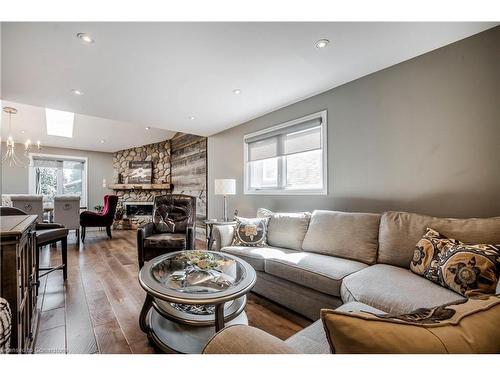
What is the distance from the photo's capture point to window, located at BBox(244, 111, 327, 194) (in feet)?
9.39

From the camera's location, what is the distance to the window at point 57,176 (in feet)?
19.1

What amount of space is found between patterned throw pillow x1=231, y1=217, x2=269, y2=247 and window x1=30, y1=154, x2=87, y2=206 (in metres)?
5.17

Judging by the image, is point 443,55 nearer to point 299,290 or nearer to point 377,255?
point 377,255

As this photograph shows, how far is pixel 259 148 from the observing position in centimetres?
365

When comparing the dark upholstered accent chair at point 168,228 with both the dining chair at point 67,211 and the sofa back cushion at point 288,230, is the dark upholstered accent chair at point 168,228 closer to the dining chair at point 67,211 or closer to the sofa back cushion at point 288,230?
the sofa back cushion at point 288,230

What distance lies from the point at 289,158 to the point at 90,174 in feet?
20.2

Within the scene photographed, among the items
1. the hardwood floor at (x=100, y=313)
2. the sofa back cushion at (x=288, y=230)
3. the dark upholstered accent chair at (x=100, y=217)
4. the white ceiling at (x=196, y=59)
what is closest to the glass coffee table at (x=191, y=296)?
the hardwood floor at (x=100, y=313)

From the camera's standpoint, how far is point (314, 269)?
1.75 meters

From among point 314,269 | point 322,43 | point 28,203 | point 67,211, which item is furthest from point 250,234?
point 67,211

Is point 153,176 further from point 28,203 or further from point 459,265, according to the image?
point 459,265

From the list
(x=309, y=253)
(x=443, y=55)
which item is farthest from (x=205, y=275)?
(x=443, y=55)

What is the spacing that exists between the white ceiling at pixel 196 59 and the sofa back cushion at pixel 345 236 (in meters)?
1.48

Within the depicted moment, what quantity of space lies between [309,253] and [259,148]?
201 centimetres
